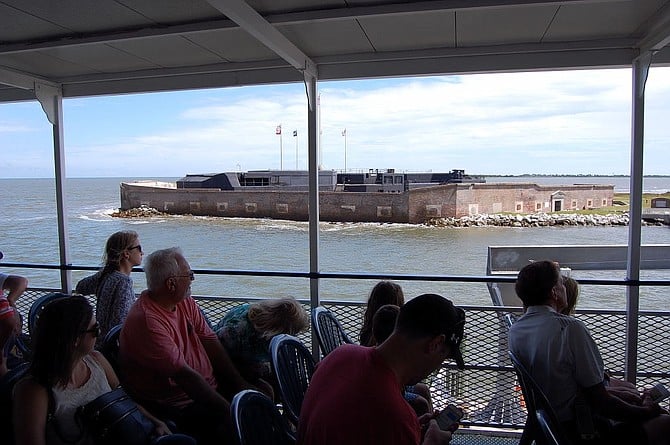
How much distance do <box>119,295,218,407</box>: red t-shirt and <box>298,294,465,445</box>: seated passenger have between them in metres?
0.84

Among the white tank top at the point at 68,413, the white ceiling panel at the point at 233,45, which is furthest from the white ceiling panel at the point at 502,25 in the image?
the white tank top at the point at 68,413

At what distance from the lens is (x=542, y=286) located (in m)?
1.69

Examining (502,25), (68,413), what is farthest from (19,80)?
(502,25)

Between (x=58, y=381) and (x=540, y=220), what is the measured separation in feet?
116

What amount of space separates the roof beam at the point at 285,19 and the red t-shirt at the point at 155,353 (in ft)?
4.09

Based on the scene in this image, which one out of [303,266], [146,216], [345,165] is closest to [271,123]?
[345,165]

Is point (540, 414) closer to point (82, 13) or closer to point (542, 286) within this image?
point (542, 286)

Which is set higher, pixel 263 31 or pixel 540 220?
pixel 263 31

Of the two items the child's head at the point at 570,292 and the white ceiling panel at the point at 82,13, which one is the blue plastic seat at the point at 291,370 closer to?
the child's head at the point at 570,292

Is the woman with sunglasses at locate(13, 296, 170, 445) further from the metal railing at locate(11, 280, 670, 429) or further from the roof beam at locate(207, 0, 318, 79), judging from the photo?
the metal railing at locate(11, 280, 670, 429)

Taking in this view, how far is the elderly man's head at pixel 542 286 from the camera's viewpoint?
1.68 meters

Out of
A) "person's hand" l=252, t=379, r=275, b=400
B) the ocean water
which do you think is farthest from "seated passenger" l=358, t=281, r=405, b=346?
the ocean water

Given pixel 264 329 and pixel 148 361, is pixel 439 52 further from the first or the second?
pixel 148 361

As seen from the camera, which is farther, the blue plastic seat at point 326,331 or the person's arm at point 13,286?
the person's arm at point 13,286
